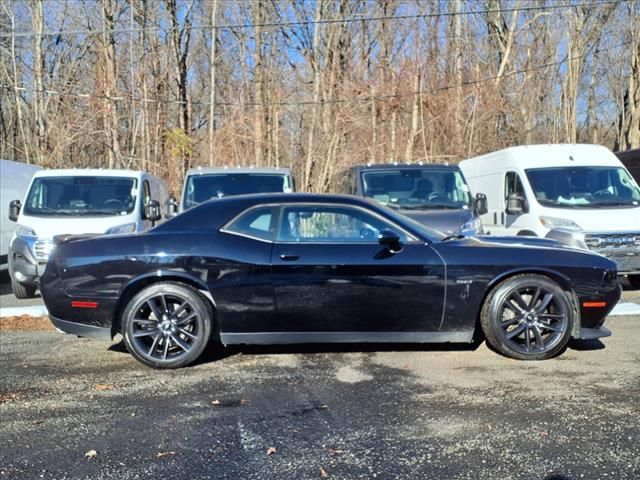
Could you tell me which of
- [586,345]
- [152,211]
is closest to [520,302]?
[586,345]

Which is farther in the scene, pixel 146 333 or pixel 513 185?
pixel 513 185

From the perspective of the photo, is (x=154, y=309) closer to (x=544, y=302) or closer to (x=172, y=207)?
(x=544, y=302)

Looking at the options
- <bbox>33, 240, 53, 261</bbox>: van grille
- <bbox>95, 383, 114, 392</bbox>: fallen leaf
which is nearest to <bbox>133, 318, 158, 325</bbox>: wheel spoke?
<bbox>95, 383, 114, 392</bbox>: fallen leaf

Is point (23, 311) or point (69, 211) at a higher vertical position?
point (69, 211)

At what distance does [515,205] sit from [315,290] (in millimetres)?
5544

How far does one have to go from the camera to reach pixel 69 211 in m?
9.31

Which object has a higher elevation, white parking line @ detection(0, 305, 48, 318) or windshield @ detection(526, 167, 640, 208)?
windshield @ detection(526, 167, 640, 208)

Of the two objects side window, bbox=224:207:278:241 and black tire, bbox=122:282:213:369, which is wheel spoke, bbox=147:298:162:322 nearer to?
black tire, bbox=122:282:213:369

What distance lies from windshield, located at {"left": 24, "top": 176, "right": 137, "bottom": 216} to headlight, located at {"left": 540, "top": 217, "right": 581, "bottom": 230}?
20.7 feet

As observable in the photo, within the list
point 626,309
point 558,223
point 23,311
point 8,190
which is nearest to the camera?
point 626,309

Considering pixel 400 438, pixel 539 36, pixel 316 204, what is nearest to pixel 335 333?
pixel 316 204

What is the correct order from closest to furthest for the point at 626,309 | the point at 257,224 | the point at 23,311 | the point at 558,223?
the point at 257,224, the point at 626,309, the point at 23,311, the point at 558,223

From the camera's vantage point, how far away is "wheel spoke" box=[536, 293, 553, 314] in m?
5.25

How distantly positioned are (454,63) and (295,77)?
6.13 metres
